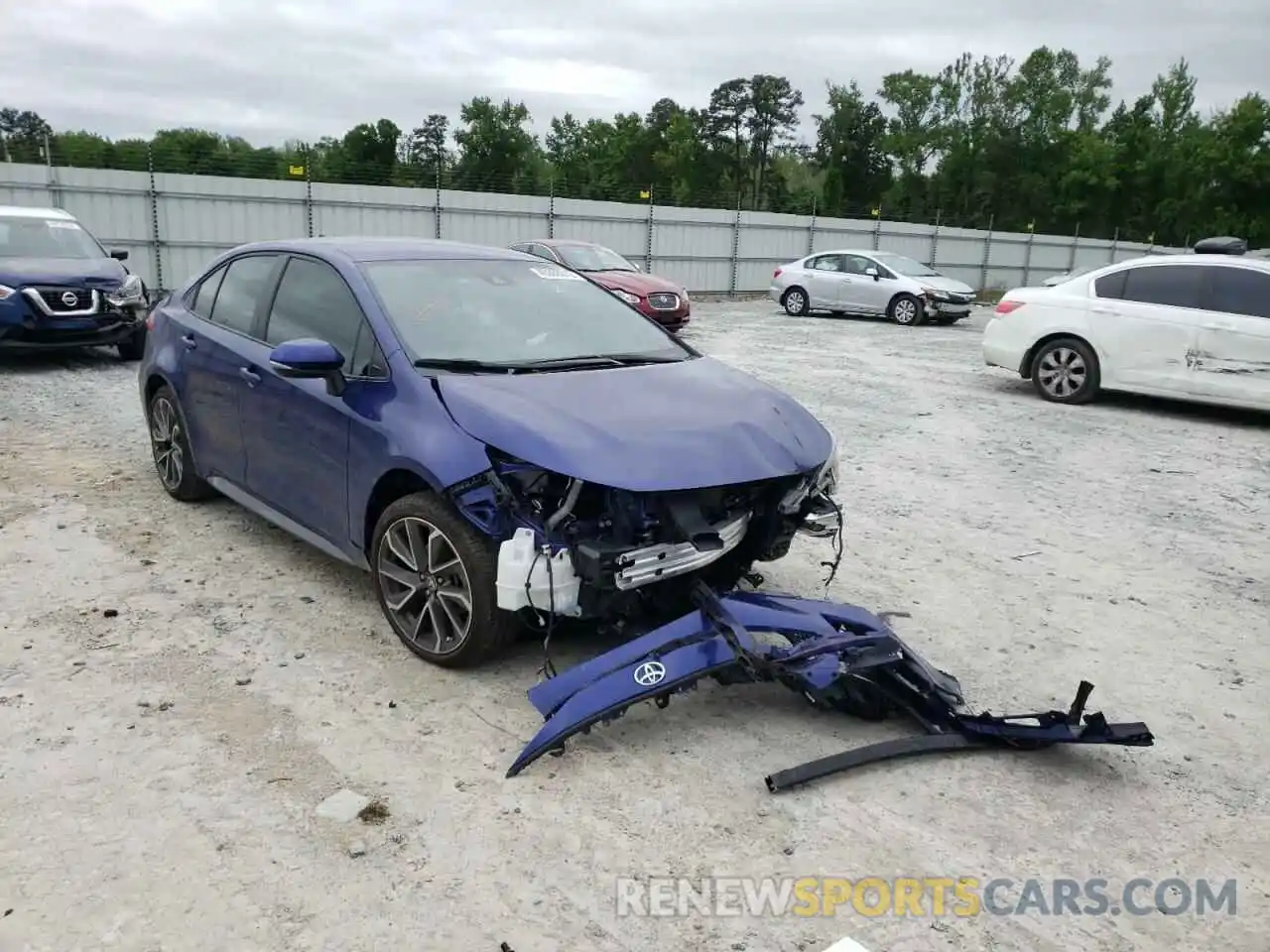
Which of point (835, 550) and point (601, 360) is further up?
→ point (601, 360)

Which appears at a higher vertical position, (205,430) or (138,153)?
(138,153)

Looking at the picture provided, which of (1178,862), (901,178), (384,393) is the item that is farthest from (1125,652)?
(901,178)

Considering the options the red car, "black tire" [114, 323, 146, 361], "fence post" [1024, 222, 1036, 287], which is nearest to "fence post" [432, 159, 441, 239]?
the red car

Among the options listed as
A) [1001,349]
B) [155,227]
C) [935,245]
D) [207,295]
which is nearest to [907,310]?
[1001,349]

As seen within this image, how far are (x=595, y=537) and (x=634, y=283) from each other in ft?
40.4

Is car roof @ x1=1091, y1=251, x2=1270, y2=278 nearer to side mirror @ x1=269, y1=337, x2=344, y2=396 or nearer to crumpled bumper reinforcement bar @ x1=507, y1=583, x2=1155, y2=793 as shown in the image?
crumpled bumper reinforcement bar @ x1=507, y1=583, x2=1155, y2=793

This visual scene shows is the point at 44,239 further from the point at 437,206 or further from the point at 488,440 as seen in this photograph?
the point at 437,206

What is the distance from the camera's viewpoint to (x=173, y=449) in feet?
18.9

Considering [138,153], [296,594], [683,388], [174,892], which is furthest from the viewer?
[138,153]

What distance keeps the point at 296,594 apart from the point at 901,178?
223ft

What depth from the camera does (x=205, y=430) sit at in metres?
5.26

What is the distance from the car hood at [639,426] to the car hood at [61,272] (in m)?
7.93

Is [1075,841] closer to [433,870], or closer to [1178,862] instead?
[1178,862]

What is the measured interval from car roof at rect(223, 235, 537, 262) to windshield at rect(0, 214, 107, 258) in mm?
6729
